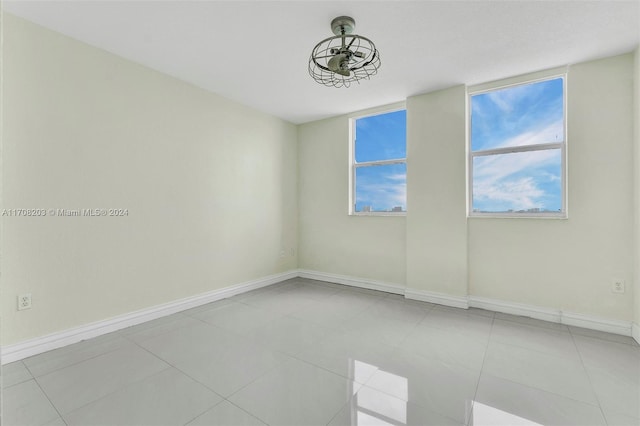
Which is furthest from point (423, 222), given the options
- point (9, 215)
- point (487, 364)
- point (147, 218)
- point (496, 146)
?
point (9, 215)

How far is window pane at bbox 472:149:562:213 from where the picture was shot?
3119 mm

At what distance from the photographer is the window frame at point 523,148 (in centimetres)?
304

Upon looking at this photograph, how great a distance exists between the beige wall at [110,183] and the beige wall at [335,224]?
1.12 meters

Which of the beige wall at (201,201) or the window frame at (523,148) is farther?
the window frame at (523,148)

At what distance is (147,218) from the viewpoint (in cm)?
310

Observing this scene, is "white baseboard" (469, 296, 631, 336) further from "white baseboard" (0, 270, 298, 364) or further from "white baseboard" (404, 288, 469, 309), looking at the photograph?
"white baseboard" (0, 270, 298, 364)

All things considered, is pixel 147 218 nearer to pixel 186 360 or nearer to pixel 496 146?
pixel 186 360

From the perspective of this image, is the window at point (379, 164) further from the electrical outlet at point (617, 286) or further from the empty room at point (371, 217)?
the electrical outlet at point (617, 286)

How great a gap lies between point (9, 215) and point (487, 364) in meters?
3.81

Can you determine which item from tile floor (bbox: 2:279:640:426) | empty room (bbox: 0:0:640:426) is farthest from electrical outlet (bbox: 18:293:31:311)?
tile floor (bbox: 2:279:640:426)

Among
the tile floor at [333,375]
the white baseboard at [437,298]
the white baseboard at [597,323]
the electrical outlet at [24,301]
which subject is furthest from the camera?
the white baseboard at [437,298]

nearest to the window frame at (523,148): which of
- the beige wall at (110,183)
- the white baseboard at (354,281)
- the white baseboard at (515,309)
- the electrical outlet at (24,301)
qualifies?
the white baseboard at (515,309)

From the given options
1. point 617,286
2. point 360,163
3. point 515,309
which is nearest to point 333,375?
point 515,309

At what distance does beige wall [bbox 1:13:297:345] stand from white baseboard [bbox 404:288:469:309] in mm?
2308
